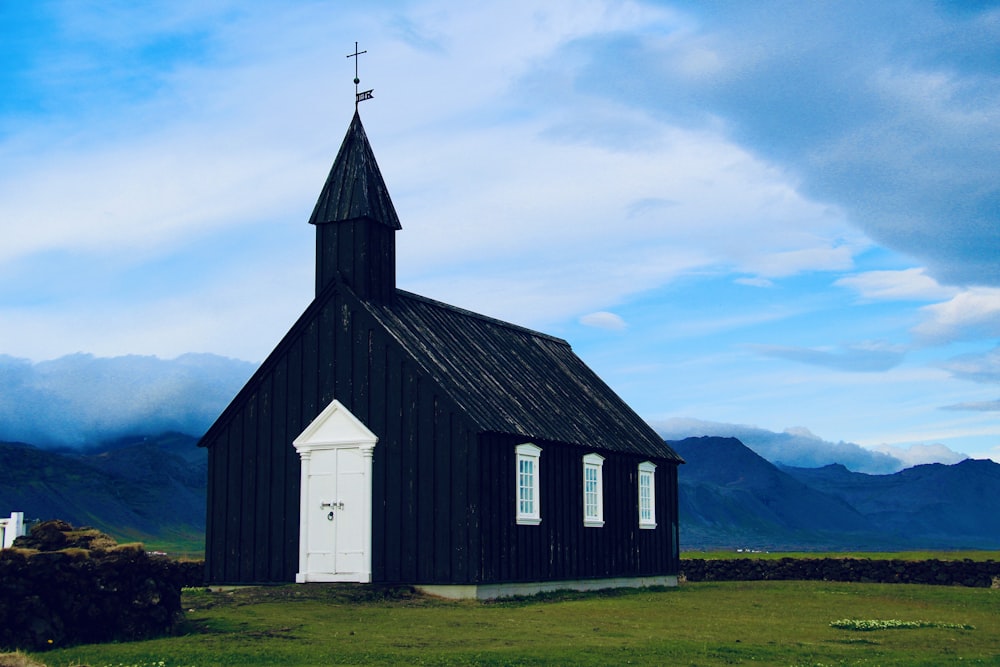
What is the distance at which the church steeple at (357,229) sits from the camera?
3312 cm

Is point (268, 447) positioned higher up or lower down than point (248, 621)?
higher up

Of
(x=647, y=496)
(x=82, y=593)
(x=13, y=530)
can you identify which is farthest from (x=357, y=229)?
(x=82, y=593)

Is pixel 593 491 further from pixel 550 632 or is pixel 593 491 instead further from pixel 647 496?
pixel 550 632

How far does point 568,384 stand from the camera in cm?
4109

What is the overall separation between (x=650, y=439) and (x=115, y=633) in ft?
79.6

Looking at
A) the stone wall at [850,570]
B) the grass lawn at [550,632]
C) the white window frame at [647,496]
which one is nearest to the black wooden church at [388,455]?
the grass lawn at [550,632]

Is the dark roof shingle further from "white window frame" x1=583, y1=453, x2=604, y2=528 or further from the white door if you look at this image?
the white door

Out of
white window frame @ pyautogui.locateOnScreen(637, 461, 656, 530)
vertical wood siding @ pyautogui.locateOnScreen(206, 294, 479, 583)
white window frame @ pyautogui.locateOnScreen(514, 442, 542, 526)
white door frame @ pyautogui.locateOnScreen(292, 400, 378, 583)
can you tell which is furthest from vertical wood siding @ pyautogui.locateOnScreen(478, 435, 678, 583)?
white door frame @ pyautogui.locateOnScreen(292, 400, 378, 583)

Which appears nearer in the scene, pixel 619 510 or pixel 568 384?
pixel 619 510

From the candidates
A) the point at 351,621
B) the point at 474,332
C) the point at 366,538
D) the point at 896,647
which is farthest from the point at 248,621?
the point at 474,332

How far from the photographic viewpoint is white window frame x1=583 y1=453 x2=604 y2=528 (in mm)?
35312

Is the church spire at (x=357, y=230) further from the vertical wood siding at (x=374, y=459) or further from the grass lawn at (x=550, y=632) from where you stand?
the grass lawn at (x=550, y=632)

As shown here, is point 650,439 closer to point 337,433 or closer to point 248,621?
point 337,433

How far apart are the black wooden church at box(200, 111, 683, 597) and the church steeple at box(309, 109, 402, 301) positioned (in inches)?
1.8
